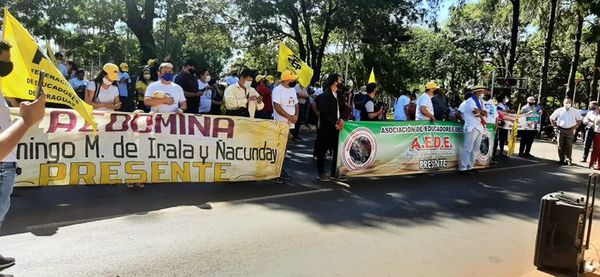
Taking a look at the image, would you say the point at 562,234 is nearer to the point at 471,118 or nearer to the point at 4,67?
the point at 4,67

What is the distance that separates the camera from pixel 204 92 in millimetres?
10586

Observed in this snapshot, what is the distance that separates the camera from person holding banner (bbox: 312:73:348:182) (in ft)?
28.0

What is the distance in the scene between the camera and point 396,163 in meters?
9.59

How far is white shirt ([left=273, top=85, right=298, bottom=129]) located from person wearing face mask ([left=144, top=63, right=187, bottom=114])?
1.56m

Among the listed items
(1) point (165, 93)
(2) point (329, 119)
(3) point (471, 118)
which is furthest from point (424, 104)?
(1) point (165, 93)

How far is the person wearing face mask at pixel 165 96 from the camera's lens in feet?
24.6

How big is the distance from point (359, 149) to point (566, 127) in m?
7.43

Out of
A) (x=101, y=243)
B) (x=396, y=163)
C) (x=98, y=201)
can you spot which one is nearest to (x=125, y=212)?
(x=98, y=201)

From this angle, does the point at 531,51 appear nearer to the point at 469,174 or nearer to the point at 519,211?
the point at 469,174

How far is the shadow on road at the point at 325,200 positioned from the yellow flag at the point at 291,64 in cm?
176

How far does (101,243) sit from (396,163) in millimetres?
5883

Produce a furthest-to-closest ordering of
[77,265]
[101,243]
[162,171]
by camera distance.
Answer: [162,171], [101,243], [77,265]

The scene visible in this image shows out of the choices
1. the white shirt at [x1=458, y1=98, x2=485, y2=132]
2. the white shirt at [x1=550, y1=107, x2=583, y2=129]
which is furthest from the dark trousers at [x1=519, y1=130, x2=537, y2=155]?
the white shirt at [x1=458, y1=98, x2=485, y2=132]

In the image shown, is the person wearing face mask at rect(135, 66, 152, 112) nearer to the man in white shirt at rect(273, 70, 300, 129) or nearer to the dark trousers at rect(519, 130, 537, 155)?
the man in white shirt at rect(273, 70, 300, 129)
